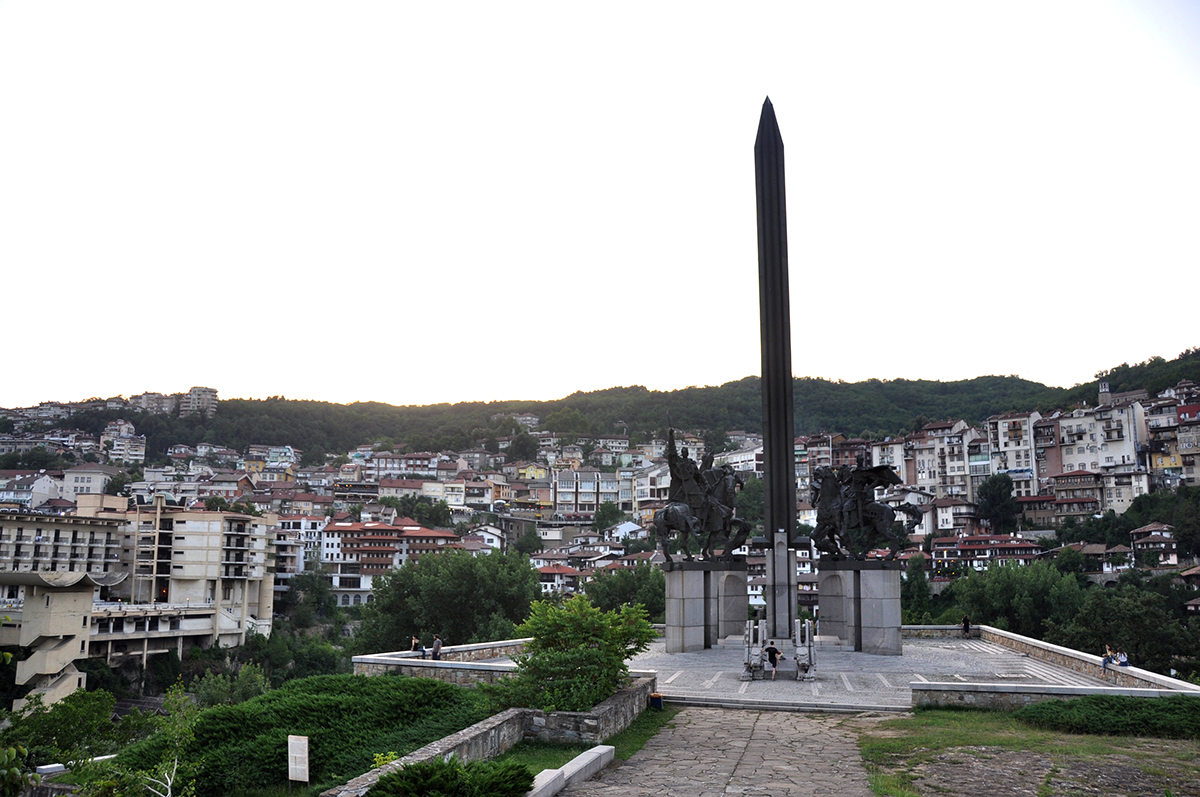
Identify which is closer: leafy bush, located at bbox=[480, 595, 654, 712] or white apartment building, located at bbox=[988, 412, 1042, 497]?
leafy bush, located at bbox=[480, 595, 654, 712]

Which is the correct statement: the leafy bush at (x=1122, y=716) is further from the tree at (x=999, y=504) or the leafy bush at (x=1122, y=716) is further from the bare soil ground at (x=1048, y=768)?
the tree at (x=999, y=504)

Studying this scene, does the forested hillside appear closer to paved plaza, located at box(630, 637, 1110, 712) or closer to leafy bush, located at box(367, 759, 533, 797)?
paved plaza, located at box(630, 637, 1110, 712)

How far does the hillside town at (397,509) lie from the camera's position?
199 feet

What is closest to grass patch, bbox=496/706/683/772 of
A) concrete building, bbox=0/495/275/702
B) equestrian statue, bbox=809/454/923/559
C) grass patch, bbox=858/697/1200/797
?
grass patch, bbox=858/697/1200/797

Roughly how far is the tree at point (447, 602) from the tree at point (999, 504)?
6798 cm

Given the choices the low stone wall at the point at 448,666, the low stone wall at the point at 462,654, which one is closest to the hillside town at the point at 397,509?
the low stone wall at the point at 462,654

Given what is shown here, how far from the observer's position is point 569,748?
11.1 meters

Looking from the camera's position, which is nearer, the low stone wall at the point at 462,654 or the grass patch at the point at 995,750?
the grass patch at the point at 995,750

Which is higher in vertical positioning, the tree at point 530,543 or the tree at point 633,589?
the tree at point 633,589

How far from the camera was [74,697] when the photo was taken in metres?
17.5

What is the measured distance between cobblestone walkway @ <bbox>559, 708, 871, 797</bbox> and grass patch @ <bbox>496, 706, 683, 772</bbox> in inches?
6.5

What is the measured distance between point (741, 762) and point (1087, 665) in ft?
39.2

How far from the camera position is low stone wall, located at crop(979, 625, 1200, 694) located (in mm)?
14913

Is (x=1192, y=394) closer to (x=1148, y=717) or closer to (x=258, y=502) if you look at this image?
(x=1148, y=717)
